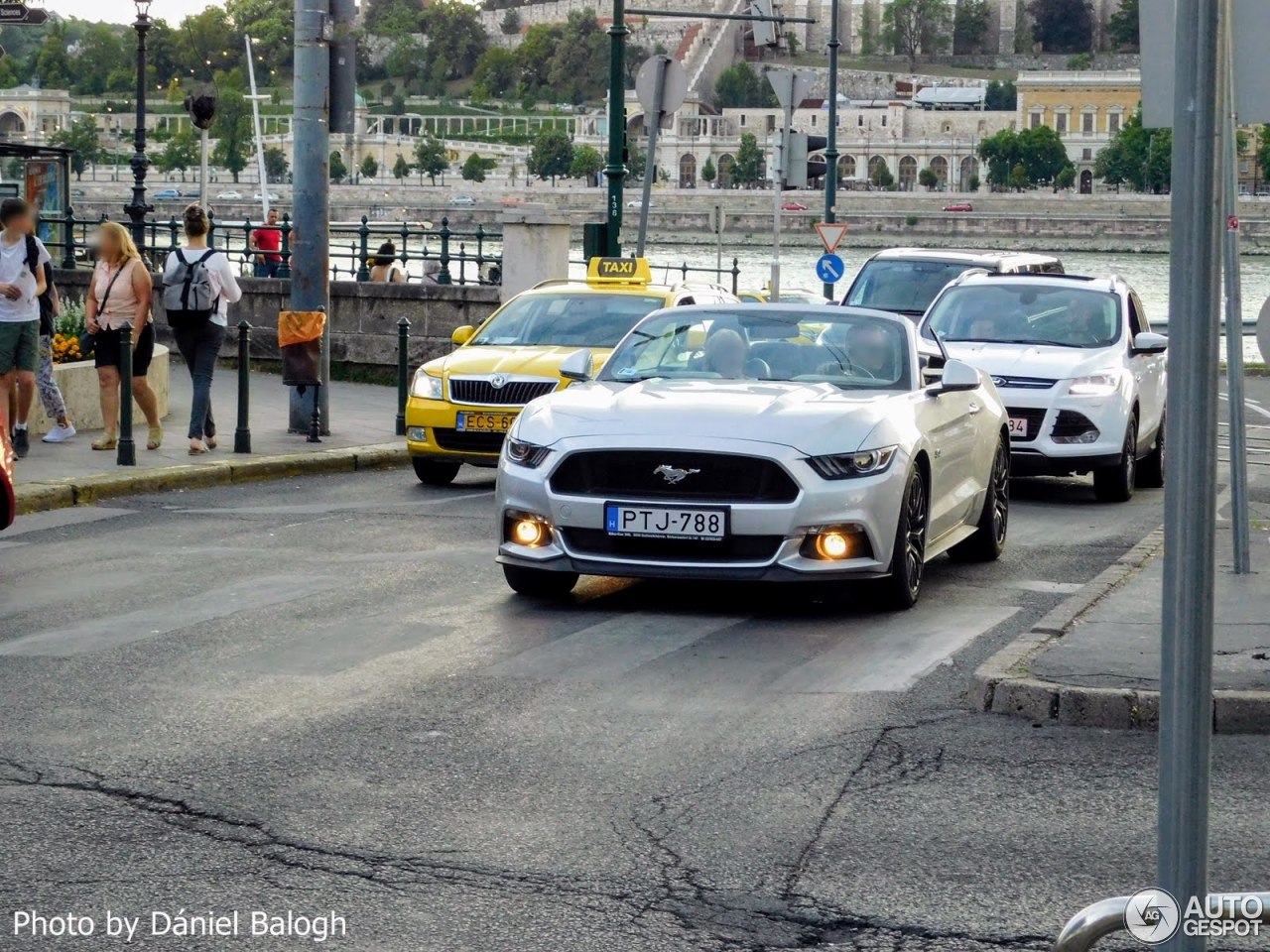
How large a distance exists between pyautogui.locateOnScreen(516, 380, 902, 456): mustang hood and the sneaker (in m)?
6.49

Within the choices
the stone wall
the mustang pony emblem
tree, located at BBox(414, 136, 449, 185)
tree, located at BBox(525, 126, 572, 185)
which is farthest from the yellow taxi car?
tree, located at BBox(525, 126, 572, 185)

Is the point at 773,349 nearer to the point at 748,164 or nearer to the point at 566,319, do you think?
the point at 566,319

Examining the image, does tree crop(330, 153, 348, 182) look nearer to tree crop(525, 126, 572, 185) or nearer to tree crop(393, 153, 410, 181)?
tree crop(393, 153, 410, 181)

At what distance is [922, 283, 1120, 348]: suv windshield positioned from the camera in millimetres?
15406

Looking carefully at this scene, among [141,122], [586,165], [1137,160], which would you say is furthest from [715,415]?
[586,165]

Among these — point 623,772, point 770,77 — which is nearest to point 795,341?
point 623,772

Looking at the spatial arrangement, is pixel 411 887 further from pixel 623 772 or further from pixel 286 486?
pixel 286 486

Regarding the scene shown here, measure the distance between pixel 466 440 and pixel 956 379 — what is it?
5147mm

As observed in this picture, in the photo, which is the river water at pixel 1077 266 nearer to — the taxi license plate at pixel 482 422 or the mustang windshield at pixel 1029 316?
the mustang windshield at pixel 1029 316

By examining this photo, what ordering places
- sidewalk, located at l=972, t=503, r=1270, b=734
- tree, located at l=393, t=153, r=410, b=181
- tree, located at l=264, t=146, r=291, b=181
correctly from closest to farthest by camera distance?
sidewalk, located at l=972, t=503, r=1270, b=734
tree, located at l=264, t=146, r=291, b=181
tree, located at l=393, t=153, r=410, b=181

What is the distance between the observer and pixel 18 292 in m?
12.9

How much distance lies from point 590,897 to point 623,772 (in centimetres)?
119

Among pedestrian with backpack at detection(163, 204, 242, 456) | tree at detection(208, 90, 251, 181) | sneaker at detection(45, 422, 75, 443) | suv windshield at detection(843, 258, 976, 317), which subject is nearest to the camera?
pedestrian with backpack at detection(163, 204, 242, 456)

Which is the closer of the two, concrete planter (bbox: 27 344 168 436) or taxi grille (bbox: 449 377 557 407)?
taxi grille (bbox: 449 377 557 407)
